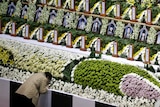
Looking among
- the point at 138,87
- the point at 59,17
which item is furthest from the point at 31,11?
the point at 138,87

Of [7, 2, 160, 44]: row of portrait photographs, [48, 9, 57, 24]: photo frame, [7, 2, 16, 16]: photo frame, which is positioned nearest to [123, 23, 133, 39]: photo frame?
[7, 2, 160, 44]: row of portrait photographs

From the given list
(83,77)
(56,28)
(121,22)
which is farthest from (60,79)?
(121,22)

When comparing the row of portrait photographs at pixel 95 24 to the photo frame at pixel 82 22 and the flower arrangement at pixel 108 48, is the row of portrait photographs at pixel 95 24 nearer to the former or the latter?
the photo frame at pixel 82 22

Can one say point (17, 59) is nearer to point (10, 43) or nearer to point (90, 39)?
point (10, 43)

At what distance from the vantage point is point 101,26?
434 centimetres

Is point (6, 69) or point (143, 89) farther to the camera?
point (6, 69)

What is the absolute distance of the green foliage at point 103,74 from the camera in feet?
13.9

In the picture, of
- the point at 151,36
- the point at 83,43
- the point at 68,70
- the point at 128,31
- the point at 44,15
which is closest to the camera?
the point at 151,36

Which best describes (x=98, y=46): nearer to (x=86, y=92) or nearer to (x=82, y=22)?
(x=82, y=22)

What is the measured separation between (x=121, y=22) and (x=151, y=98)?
88 centimetres

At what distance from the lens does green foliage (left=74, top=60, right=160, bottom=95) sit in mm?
4227

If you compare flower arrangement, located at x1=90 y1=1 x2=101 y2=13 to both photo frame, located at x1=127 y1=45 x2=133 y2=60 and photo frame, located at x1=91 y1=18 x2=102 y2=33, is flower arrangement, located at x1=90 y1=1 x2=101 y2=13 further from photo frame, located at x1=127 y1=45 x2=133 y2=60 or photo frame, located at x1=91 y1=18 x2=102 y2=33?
photo frame, located at x1=127 y1=45 x2=133 y2=60

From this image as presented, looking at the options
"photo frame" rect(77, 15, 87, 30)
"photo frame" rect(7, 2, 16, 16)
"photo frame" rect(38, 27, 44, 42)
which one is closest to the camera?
"photo frame" rect(77, 15, 87, 30)

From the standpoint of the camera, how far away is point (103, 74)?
4.33m
